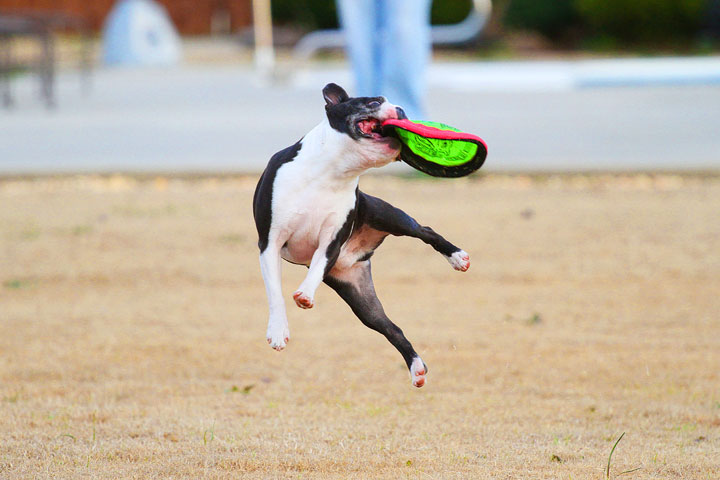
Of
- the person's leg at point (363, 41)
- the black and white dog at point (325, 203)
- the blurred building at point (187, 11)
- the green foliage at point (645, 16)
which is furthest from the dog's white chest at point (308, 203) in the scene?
the blurred building at point (187, 11)

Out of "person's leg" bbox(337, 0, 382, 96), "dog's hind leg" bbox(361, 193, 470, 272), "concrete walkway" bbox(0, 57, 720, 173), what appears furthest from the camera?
"concrete walkway" bbox(0, 57, 720, 173)

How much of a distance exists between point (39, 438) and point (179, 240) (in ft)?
12.1

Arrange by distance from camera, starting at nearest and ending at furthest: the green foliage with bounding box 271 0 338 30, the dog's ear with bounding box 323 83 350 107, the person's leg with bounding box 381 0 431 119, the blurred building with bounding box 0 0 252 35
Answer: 1. the dog's ear with bounding box 323 83 350 107
2. the person's leg with bounding box 381 0 431 119
3. the green foliage with bounding box 271 0 338 30
4. the blurred building with bounding box 0 0 252 35

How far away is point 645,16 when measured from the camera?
2259cm

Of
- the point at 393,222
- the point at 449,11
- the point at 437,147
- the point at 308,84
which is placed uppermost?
the point at 437,147

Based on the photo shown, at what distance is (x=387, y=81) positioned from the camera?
762 centimetres

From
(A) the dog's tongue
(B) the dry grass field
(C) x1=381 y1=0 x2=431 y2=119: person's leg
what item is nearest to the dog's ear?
(A) the dog's tongue

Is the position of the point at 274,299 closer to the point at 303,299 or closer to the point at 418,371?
the point at 303,299

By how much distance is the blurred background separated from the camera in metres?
10.5

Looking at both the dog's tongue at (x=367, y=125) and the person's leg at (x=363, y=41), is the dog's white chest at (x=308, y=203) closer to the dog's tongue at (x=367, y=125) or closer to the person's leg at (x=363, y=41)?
the dog's tongue at (x=367, y=125)

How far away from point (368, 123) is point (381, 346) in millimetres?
2843

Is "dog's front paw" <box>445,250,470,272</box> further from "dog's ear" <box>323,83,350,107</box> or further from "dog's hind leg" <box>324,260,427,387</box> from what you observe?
"dog's ear" <box>323,83,350,107</box>

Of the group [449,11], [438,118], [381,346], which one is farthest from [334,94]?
[449,11]

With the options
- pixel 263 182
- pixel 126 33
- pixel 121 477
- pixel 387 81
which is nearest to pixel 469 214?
pixel 387 81
